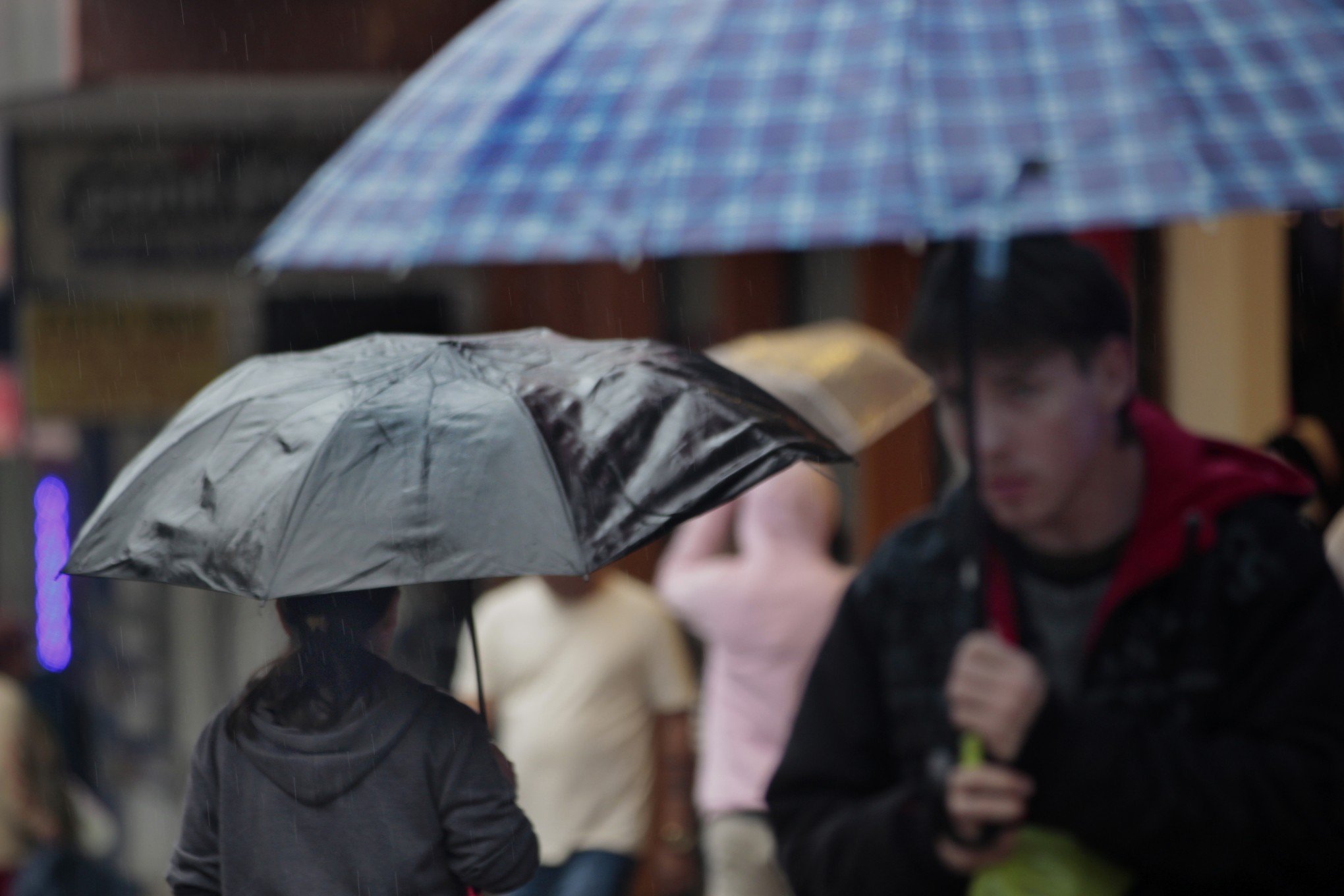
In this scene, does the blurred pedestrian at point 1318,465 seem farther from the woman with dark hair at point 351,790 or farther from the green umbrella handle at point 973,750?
the woman with dark hair at point 351,790

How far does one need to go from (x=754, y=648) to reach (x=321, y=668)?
143 inches

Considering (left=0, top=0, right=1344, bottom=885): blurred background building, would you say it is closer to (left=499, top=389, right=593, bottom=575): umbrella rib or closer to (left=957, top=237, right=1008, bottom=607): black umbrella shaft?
(left=957, top=237, right=1008, bottom=607): black umbrella shaft

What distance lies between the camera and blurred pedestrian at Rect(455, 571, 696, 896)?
6.18 m

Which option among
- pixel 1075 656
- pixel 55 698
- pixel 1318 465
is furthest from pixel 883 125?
pixel 55 698

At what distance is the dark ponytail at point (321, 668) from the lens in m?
2.82

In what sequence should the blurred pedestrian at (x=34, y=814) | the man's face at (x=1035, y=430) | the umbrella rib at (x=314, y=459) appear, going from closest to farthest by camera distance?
the umbrella rib at (x=314, y=459)
the man's face at (x=1035, y=430)
the blurred pedestrian at (x=34, y=814)

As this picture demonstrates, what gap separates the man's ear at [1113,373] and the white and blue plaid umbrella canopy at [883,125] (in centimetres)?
29

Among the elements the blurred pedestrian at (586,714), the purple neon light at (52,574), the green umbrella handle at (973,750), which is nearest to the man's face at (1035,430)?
the green umbrella handle at (973,750)

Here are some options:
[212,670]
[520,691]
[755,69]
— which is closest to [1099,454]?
[755,69]

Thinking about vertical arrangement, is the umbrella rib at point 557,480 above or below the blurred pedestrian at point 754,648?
above

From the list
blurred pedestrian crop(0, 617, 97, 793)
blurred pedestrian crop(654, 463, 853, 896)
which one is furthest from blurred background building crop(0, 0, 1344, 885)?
blurred pedestrian crop(654, 463, 853, 896)

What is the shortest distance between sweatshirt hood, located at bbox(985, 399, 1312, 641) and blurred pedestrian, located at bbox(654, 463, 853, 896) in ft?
10.5

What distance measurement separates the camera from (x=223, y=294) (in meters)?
11.6

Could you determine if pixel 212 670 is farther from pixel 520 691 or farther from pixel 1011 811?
pixel 1011 811
